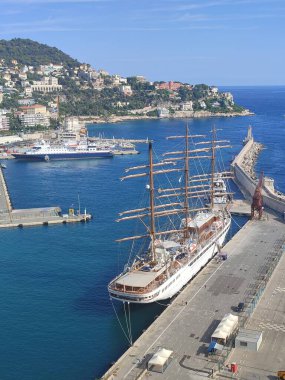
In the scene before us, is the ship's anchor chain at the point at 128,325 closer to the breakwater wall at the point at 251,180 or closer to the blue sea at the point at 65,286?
the blue sea at the point at 65,286

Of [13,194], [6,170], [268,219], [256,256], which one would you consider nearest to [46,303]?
[256,256]

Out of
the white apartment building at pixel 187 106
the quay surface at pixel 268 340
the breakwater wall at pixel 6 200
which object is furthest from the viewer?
the white apartment building at pixel 187 106

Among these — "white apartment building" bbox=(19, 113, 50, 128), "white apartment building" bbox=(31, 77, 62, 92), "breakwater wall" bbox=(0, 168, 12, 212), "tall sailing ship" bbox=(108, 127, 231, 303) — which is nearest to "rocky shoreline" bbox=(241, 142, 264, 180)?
"tall sailing ship" bbox=(108, 127, 231, 303)

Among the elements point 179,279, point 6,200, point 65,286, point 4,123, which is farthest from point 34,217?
point 4,123

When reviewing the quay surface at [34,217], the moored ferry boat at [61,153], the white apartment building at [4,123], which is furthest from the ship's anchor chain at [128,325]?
the white apartment building at [4,123]

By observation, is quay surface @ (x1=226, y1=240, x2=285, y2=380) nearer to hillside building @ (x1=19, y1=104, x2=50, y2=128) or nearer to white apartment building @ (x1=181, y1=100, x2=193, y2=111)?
hillside building @ (x1=19, y1=104, x2=50, y2=128)

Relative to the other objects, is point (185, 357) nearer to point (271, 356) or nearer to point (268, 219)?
point (271, 356)
